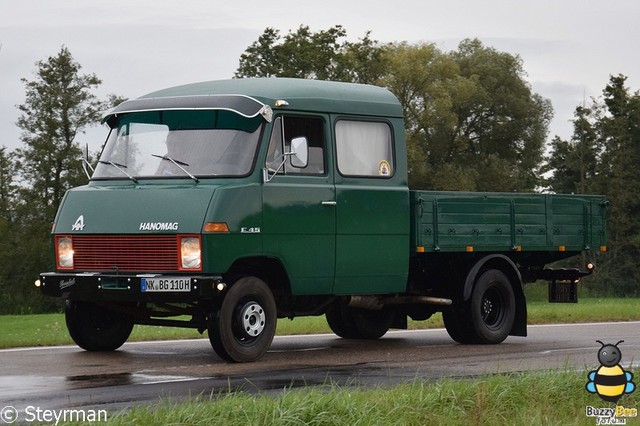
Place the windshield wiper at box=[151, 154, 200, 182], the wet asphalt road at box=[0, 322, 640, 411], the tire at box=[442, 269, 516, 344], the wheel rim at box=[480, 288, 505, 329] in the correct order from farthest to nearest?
the wheel rim at box=[480, 288, 505, 329] < the tire at box=[442, 269, 516, 344] < the windshield wiper at box=[151, 154, 200, 182] < the wet asphalt road at box=[0, 322, 640, 411]

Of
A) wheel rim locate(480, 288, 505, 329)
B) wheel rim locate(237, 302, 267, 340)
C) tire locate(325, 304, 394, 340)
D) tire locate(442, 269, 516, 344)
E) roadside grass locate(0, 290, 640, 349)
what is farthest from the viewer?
roadside grass locate(0, 290, 640, 349)

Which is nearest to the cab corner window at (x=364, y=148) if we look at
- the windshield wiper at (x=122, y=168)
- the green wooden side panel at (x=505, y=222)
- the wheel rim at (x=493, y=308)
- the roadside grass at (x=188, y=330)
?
the green wooden side panel at (x=505, y=222)

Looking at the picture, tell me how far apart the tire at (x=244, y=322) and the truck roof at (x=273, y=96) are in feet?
6.34

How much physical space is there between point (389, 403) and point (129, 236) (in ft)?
15.7

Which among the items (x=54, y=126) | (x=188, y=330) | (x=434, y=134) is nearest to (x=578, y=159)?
(x=434, y=134)

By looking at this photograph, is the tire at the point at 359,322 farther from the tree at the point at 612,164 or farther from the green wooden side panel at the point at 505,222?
the tree at the point at 612,164

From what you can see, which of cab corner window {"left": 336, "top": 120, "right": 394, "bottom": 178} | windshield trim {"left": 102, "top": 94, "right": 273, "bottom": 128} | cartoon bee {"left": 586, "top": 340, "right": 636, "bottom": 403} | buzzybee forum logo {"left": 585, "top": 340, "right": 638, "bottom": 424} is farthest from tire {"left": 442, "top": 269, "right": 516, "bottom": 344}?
cartoon bee {"left": 586, "top": 340, "right": 636, "bottom": 403}

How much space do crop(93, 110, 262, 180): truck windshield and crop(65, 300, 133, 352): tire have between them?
1434 mm

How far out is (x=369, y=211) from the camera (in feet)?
47.9

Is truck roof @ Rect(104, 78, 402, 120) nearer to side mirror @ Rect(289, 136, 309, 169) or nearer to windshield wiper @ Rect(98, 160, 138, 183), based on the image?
side mirror @ Rect(289, 136, 309, 169)

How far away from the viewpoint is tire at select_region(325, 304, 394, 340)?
1673cm

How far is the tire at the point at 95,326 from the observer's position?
14.1 metres

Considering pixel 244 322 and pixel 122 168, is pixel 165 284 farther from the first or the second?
pixel 122 168

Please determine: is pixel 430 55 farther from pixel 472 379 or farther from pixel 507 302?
pixel 472 379
